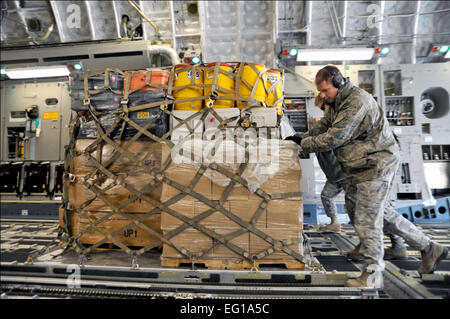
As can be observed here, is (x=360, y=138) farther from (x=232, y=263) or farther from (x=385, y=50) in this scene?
(x=385, y=50)

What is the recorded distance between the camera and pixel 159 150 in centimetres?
315

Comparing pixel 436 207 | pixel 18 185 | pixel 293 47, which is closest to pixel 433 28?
pixel 293 47

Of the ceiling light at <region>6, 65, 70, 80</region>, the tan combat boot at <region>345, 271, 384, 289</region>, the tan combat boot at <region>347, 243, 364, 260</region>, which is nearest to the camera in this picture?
the tan combat boot at <region>345, 271, 384, 289</region>

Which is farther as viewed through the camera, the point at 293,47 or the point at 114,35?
the point at 114,35

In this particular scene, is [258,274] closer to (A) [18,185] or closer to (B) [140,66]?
(B) [140,66]

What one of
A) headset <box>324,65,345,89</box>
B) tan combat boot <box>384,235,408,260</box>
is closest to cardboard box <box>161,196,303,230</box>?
headset <box>324,65,345,89</box>

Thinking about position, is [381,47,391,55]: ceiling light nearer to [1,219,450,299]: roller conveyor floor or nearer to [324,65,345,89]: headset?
[324,65,345,89]: headset

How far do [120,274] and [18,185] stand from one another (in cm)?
562

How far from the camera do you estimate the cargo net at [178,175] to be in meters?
2.72

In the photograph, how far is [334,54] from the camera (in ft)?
19.5

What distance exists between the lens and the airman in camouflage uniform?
2.55 m

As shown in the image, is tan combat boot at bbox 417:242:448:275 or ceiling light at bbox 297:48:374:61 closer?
tan combat boot at bbox 417:242:448:275

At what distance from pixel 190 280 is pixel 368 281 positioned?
64.2 inches

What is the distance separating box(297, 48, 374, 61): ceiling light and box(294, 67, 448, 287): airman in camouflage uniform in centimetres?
366
